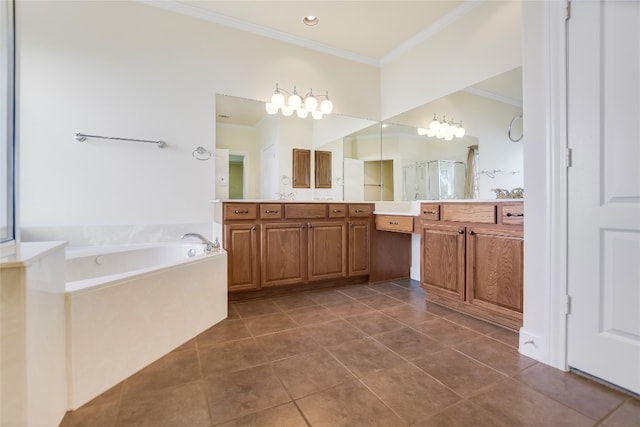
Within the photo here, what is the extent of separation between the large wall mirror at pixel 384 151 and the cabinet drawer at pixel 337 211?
492mm

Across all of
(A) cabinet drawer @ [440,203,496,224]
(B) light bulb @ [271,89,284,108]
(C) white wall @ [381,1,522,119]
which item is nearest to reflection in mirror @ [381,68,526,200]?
(C) white wall @ [381,1,522,119]

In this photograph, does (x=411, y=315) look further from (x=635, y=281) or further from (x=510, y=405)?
(x=635, y=281)

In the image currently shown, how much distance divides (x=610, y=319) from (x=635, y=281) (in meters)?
0.20

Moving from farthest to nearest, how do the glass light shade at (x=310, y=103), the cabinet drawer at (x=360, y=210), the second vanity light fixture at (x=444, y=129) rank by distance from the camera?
the glass light shade at (x=310, y=103) → the cabinet drawer at (x=360, y=210) → the second vanity light fixture at (x=444, y=129)

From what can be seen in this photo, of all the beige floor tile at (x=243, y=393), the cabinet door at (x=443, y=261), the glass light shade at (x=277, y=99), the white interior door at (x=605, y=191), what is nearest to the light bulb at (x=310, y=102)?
the glass light shade at (x=277, y=99)

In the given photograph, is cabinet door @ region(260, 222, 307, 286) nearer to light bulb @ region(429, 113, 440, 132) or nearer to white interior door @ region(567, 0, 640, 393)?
light bulb @ region(429, 113, 440, 132)

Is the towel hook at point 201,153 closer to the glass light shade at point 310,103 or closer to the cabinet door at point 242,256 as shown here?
the cabinet door at point 242,256

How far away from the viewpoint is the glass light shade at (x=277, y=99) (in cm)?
298

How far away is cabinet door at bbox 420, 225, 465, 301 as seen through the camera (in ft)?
7.30

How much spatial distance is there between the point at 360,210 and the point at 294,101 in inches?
52.9

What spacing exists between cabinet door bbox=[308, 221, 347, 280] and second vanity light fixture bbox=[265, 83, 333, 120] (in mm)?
1255

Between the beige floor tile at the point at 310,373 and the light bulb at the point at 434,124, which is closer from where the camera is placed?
the beige floor tile at the point at 310,373

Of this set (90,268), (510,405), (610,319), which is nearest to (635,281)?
(610,319)

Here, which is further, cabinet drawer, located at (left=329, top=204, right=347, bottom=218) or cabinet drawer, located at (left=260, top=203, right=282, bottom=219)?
cabinet drawer, located at (left=329, top=204, right=347, bottom=218)
